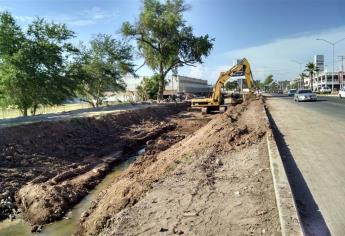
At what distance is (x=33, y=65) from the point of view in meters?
34.3

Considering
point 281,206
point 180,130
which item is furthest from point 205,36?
point 281,206

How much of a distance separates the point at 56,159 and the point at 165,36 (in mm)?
44729

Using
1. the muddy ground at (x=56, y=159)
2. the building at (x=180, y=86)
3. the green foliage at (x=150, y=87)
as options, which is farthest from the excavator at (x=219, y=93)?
the building at (x=180, y=86)

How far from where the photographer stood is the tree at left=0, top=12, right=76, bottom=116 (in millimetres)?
32906

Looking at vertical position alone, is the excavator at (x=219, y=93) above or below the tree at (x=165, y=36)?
below

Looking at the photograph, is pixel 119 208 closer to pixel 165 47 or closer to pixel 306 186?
pixel 306 186

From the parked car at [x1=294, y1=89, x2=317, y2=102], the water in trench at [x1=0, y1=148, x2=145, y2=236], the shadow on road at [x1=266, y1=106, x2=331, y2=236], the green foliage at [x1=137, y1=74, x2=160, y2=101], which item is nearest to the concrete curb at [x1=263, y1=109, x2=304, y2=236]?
the shadow on road at [x1=266, y1=106, x2=331, y2=236]

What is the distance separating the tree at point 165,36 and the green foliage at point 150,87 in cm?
1899

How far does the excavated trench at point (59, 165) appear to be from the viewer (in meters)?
10.8

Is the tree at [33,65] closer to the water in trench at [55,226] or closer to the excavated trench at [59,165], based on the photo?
the excavated trench at [59,165]

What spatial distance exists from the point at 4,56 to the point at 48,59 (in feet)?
11.5

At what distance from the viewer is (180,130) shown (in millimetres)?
29219

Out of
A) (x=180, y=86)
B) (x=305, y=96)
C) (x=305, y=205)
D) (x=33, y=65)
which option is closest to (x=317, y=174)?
(x=305, y=205)

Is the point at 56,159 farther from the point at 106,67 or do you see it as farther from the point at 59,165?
the point at 106,67
